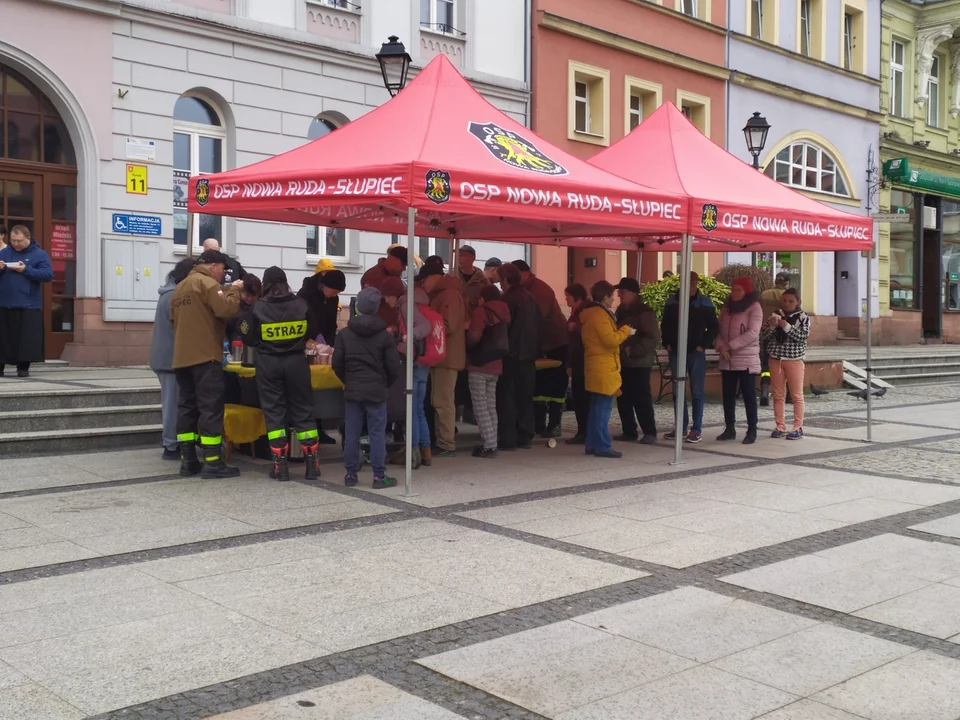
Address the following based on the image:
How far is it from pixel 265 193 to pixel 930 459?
710 centimetres

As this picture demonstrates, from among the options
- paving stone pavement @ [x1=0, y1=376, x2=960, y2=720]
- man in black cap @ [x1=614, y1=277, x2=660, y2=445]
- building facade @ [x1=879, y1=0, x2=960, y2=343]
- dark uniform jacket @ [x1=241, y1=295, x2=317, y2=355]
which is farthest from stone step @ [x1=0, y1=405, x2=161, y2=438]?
building facade @ [x1=879, y1=0, x2=960, y2=343]

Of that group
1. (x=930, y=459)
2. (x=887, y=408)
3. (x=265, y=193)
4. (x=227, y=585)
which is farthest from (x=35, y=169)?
(x=887, y=408)

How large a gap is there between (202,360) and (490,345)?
2702 mm

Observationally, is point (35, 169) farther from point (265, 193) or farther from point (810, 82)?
point (810, 82)

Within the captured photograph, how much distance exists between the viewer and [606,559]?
6.34m

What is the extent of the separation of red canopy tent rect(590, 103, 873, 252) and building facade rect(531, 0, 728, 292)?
9234 millimetres

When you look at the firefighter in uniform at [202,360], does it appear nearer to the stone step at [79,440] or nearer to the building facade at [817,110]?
the stone step at [79,440]

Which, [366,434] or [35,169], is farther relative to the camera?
[35,169]

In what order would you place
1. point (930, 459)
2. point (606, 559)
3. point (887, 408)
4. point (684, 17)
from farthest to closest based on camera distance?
point (684, 17)
point (887, 408)
point (930, 459)
point (606, 559)

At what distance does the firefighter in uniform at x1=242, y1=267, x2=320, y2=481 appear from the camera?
27.8ft

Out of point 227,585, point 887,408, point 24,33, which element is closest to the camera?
point 227,585

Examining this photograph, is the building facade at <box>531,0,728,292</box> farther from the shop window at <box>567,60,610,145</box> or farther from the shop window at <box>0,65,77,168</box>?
the shop window at <box>0,65,77,168</box>

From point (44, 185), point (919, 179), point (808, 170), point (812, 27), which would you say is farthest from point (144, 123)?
point (919, 179)

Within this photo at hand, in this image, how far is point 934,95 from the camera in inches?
1310
